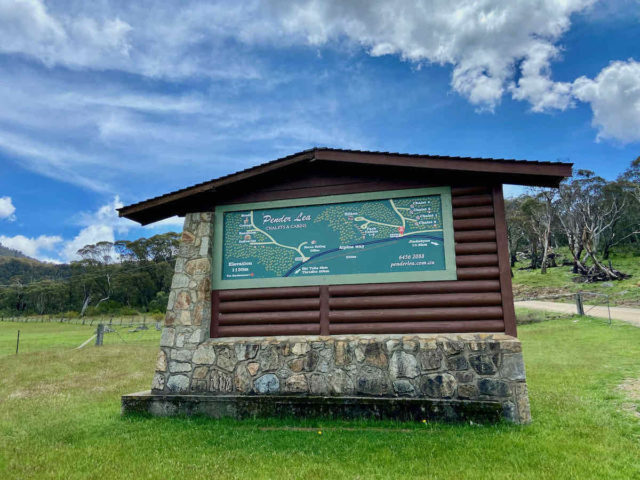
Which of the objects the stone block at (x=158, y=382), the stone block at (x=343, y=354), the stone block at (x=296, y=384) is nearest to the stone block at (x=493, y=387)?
the stone block at (x=343, y=354)

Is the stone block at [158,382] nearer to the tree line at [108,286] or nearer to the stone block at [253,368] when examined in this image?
the stone block at [253,368]

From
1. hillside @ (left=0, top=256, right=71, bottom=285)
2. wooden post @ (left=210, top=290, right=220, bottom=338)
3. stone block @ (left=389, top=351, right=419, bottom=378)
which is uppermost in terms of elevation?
hillside @ (left=0, top=256, right=71, bottom=285)

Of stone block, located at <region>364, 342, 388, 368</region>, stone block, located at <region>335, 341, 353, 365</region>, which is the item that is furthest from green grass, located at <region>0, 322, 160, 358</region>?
stone block, located at <region>364, 342, 388, 368</region>

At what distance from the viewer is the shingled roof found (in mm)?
6609

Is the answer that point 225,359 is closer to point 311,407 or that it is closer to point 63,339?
point 311,407

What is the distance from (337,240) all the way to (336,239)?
26 mm

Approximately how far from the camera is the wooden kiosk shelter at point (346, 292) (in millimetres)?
6406

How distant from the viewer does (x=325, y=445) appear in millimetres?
5305

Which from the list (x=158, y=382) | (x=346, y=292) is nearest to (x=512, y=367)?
(x=346, y=292)

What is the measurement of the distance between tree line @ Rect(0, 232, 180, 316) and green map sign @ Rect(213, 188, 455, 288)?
56.7 metres

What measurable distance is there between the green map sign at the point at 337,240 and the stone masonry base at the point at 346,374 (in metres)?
1.10

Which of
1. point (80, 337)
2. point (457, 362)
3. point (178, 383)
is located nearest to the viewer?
point (457, 362)

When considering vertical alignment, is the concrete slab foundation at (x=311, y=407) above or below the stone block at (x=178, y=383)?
below

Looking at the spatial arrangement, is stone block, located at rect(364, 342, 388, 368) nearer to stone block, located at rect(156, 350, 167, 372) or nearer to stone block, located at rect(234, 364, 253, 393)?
stone block, located at rect(234, 364, 253, 393)
